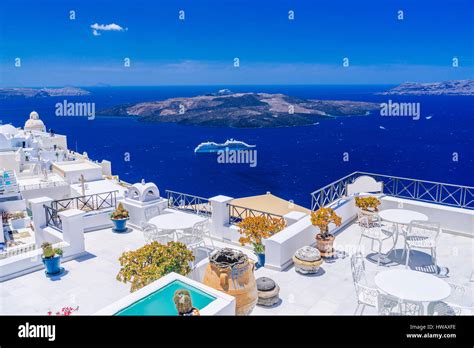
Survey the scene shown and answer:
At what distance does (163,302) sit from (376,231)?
5.36m

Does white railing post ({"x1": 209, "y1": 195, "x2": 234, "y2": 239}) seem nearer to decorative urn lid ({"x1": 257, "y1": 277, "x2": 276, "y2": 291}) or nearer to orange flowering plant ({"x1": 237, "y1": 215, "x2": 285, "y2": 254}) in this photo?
orange flowering plant ({"x1": 237, "y1": 215, "x2": 285, "y2": 254})

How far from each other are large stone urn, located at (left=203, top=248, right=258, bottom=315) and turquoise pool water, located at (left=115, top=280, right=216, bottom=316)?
1.89ft

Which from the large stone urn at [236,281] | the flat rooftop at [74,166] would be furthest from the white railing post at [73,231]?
the flat rooftop at [74,166]

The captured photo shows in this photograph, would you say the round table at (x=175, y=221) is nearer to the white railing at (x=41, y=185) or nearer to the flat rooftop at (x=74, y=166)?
the white railing at (x=41, y=185)

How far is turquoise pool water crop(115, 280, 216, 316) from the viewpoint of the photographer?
473 cm

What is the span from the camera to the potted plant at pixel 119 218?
10.8 meters

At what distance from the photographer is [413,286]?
5488 millimetres

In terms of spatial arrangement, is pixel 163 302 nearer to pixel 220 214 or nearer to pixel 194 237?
pixel 194 237

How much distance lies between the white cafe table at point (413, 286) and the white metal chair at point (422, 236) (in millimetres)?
2121

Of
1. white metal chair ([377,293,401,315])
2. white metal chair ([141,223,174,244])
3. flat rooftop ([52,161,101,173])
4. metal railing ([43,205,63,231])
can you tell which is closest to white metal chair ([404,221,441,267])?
white metal chair ([377,293,401,315])

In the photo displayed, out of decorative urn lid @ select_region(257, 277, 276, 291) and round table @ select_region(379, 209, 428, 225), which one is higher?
round table @ select_region(379, 209, 428, 225)

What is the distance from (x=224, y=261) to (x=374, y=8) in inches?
3209
